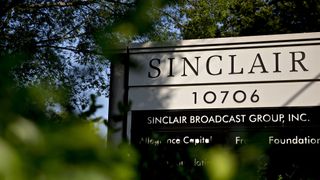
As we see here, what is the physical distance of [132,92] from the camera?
7.63m

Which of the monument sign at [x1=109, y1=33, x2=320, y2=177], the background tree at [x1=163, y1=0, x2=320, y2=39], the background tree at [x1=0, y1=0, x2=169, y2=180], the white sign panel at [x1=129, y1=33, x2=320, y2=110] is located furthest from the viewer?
the background tree at [x1=163, y1=0, x2=320, y2=39]

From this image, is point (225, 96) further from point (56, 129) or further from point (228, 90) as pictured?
point (56, 129)

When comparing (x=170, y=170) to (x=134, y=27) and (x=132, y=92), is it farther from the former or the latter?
(x=132, y=92)

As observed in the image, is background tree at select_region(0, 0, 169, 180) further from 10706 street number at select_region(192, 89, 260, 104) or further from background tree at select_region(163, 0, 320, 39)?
background tree at select_region(163, 0, 320, 39)

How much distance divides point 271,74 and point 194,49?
98cm

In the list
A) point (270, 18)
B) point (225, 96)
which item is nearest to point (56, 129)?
point (225, 96)

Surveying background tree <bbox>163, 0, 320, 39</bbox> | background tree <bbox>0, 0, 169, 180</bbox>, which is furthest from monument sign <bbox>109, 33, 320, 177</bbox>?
background tree <bbox>163, 0, 320, 39</bbox>

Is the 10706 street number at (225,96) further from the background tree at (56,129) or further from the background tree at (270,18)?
the background tree at (270,18)

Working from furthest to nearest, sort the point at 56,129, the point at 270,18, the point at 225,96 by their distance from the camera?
the point at 270,18 → the point at 225,96 → the point at 56,129

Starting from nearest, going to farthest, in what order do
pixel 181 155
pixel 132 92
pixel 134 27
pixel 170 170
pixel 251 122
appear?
pixel 134 27 < pixel 170 170 < pixel 181 155 < pixel 251 122 < pixel 132 92

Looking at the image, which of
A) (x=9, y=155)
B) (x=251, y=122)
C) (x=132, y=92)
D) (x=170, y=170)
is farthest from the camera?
(x=132, y=92)

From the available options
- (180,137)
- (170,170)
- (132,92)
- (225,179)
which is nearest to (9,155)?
(225,179)

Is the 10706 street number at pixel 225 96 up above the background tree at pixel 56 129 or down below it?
above

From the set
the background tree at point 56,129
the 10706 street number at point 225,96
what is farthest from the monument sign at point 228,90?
the background tree at point 56,129
